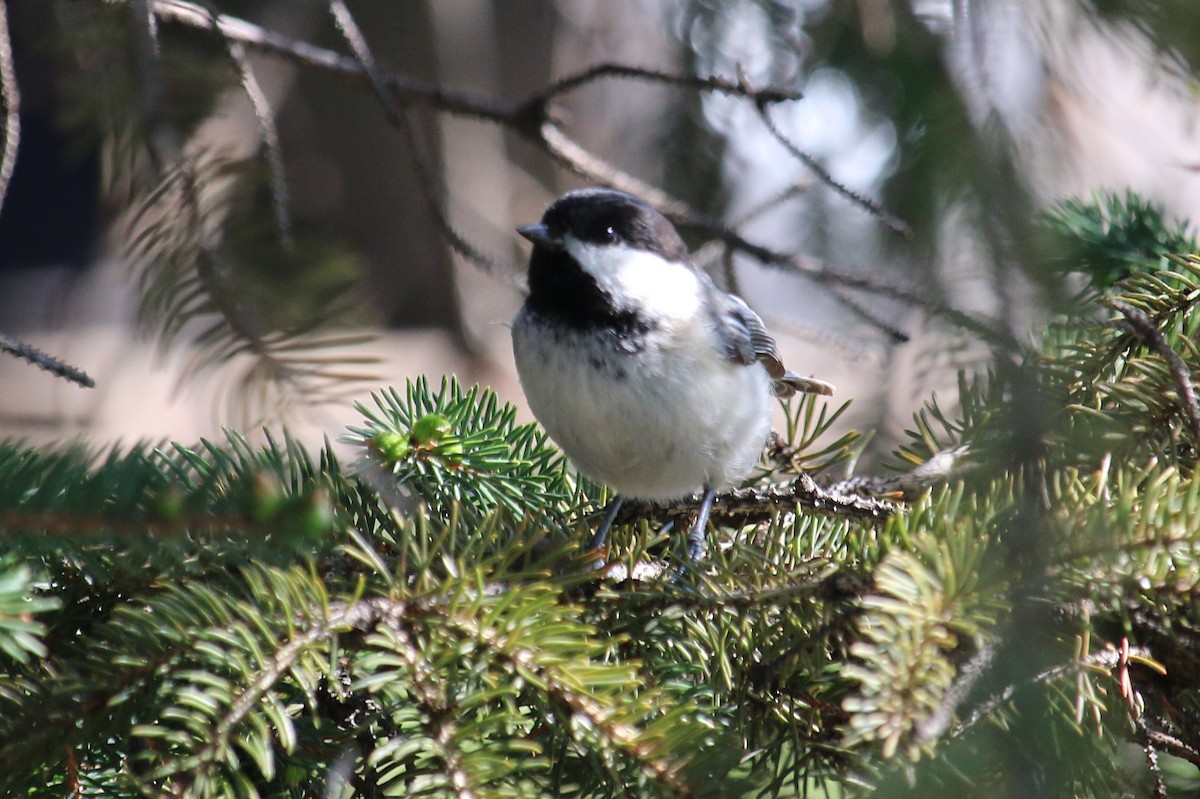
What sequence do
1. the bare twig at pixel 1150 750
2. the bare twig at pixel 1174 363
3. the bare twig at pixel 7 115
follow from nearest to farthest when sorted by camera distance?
the bare twig at pixel 1150 750
the bare twig at pixel 1174 363
the bare twig at pixel 7 115

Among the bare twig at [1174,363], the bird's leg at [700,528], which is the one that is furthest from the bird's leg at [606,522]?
the bare twig at [1174,363]

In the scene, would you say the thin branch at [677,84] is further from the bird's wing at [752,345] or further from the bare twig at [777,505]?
the bare twig at [777,505]

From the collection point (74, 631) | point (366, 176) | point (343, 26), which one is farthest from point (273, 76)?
point (74, 631)

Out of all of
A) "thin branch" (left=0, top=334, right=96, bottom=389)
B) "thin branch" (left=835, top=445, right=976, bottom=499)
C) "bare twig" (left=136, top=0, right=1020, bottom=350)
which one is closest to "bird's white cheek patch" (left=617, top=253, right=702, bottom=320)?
"bare twig" (left=136, top=0, right=1020, bottom=350)

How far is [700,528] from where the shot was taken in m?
1.55

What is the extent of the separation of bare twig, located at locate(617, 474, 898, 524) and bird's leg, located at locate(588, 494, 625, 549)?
0.01 meters

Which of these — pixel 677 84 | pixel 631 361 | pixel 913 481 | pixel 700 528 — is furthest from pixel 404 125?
pixel 913 481

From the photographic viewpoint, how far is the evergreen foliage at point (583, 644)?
0.77 meters

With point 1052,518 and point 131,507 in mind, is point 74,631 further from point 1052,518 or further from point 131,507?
point 1052,518

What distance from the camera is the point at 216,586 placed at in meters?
1.03

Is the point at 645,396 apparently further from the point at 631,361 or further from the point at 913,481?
the point at 913,481

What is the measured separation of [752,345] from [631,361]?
0.45 metres

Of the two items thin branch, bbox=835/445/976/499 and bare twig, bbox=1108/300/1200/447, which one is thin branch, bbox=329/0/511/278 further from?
bare twig, bbox=1108/300/1200/447

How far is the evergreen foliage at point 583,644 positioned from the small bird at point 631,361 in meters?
0.50
